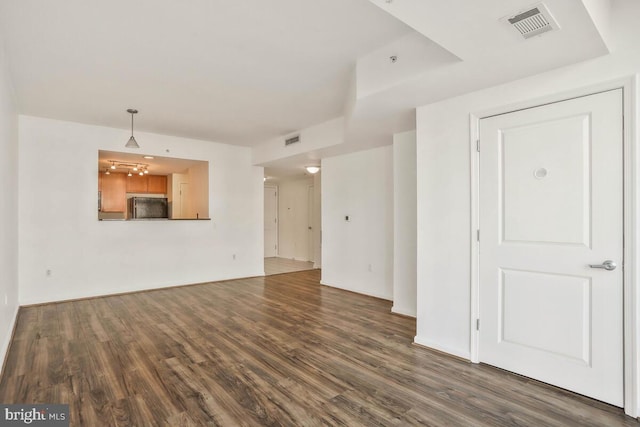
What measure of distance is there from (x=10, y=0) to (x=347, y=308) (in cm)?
429

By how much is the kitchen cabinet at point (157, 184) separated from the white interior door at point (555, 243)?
792 centimetres

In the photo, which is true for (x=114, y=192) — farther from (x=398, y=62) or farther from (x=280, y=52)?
(x=398, y=62)

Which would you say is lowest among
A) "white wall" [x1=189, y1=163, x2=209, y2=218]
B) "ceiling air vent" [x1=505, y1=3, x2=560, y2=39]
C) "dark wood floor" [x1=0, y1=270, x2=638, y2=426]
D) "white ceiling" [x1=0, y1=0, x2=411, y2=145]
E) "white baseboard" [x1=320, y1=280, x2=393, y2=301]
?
"white baseboard" [x1=320, y1=280, x2=393, y2=301]

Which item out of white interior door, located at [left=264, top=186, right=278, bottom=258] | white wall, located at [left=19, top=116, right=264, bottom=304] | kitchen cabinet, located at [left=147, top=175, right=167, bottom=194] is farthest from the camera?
white interior door, located at [left=264, top=186, right=278, bottom=258]

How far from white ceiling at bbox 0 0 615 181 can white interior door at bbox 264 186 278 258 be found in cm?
579

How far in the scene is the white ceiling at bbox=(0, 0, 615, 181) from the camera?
201 centimetres

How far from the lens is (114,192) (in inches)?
308

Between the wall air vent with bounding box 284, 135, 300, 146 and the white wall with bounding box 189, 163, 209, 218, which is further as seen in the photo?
the white wall with bounding box 189, 163, 209, 218

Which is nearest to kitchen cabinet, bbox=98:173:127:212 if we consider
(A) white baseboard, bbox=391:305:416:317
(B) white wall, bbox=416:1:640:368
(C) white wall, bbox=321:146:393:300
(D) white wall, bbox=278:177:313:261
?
(D) white wall, bbox=278:177:313:261

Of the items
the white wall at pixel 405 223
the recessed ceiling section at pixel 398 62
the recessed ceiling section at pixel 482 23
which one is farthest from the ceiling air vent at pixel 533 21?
the white wall at pixel 405 223

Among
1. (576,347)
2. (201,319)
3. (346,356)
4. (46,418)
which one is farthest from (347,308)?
(46,418)

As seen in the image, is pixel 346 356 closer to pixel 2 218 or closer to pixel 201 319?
pixel 201 319

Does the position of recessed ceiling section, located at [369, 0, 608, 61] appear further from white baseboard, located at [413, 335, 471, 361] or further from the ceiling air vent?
white baseboard, located at [413, 335, 471, 361]

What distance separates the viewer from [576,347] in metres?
2.30
